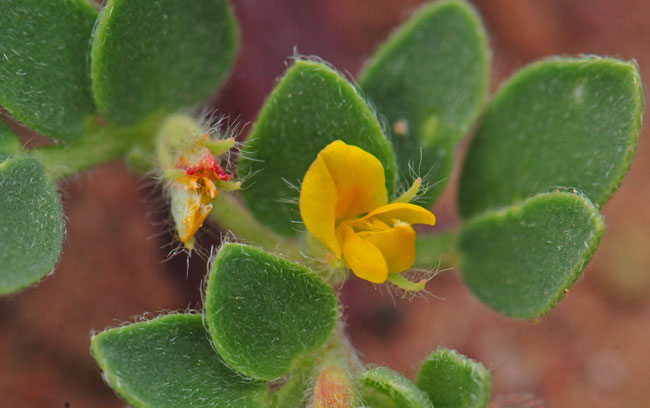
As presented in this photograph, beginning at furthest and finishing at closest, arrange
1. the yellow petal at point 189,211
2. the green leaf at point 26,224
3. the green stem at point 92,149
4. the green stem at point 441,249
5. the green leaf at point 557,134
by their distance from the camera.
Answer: the green stem at point 441,249 < the green stem at point 92,149 < the green leaf at point 557,134 < the yellow petal at point 189,211 < the green leaf at point 26,224

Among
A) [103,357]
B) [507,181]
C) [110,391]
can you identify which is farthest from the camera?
[110,391]

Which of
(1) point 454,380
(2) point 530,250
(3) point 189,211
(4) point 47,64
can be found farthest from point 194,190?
(2) point 530,250

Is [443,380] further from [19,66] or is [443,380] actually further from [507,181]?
[19,66]

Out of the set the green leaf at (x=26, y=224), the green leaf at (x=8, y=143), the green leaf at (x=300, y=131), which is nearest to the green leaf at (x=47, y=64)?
the green leaf at (x=8, y=143)

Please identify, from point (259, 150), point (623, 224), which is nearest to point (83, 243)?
point (259, 150)

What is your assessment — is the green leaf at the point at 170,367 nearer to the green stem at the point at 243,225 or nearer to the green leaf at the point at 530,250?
the green stem at the point at 243,225

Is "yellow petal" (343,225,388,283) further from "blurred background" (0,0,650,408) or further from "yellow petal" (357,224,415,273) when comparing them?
"blurred background" (0,0,650,408)

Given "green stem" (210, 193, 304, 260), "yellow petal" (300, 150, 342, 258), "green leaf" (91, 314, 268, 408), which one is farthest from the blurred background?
"yellow petal" (300, 150, 342, 258)
